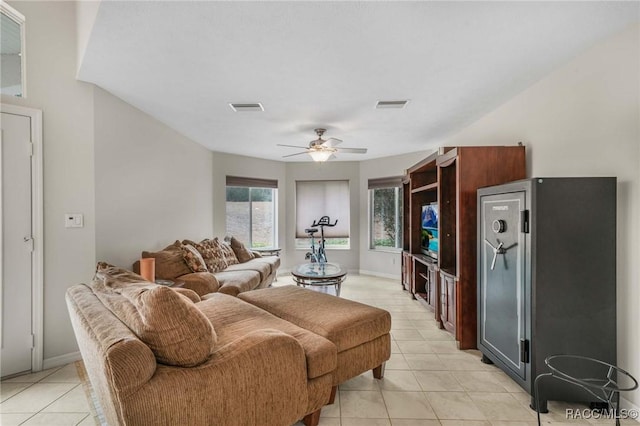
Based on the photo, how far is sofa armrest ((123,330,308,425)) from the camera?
122 cm

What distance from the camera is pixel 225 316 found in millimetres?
2279

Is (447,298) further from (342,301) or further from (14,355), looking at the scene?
(14,355)

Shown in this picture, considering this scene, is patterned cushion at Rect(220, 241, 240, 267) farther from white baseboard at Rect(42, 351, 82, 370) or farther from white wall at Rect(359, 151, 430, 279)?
white wall at Rect(359, 151, 430, 279)

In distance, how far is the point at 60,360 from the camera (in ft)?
8.40

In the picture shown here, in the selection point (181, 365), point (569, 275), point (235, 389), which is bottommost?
point (235, 389)

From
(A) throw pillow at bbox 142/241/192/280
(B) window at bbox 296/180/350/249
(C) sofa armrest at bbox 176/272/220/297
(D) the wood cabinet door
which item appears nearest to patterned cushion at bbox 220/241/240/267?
(A) throw pillow at bbox 142/241/192/280

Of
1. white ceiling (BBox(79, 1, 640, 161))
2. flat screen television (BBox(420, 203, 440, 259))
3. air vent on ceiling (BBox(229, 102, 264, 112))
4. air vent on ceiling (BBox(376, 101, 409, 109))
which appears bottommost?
flat screen television (BBox(420, 203, 440, 259))

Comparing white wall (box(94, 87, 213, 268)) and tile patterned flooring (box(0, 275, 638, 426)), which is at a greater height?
white wall (box(94, 87, 213, 268))

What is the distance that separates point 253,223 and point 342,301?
402 cm

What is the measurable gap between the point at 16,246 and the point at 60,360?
1059mm

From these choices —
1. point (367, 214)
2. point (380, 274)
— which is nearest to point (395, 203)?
point (367, 214)

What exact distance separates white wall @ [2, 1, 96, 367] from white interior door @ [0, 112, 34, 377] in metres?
0.11

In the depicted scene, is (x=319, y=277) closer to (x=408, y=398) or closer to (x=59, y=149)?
(x=408, y=398)

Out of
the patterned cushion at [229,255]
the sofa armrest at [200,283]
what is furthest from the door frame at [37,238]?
the patterned cushion at [229,255]
